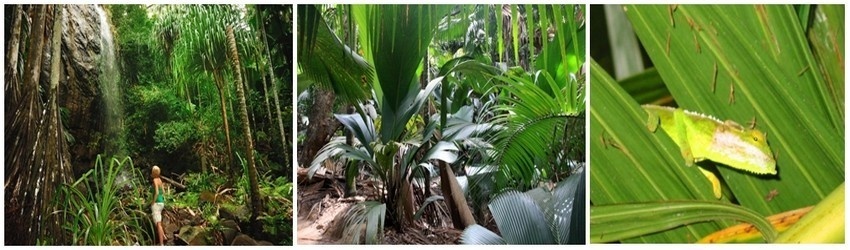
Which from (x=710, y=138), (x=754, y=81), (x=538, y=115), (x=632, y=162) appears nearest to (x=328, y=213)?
(x=538, y=115)

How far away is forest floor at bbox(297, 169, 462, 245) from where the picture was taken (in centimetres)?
416

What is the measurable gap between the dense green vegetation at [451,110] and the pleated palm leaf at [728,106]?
0.24 meters

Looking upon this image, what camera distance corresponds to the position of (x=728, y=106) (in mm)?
3945

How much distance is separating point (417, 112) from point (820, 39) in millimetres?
1905

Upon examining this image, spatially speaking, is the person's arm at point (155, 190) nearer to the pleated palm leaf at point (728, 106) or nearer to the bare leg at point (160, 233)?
the bare leg at point (160, 233)

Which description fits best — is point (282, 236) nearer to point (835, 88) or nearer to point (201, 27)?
point (201, 27)

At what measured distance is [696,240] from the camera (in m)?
4.05

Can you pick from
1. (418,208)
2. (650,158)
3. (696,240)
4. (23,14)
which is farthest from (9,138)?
(696,240)

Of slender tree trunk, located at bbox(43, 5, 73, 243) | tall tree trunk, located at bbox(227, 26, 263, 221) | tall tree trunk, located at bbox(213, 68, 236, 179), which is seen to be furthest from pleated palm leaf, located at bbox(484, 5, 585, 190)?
slender tree trunk, located at bbox(43, 5, 73, 243)

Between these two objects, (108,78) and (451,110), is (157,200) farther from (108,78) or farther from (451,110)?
(451,110)

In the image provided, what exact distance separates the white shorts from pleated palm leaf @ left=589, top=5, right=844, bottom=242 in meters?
2.11

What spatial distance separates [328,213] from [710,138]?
1.83 meters

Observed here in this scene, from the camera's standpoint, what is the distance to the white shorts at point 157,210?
418 cm

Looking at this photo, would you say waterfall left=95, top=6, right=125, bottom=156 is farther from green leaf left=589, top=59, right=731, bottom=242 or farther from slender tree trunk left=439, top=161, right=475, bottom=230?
green leaf left=589, top=59, right=731, bottom=242
